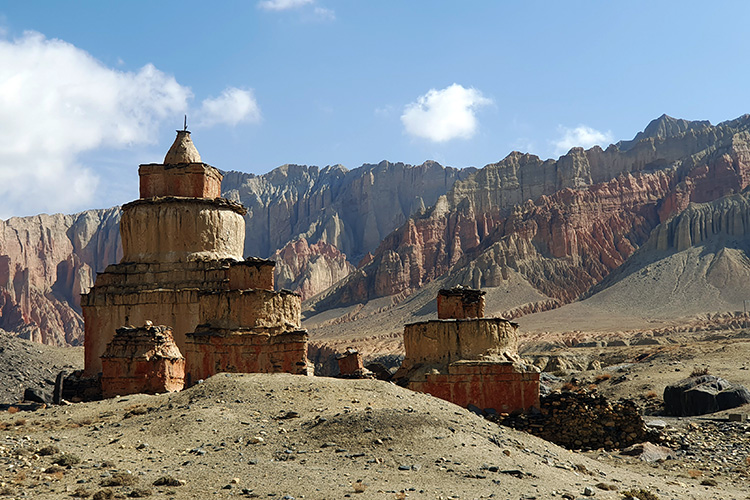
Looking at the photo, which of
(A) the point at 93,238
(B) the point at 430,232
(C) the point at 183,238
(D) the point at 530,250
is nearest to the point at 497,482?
(C) the point at 183,238

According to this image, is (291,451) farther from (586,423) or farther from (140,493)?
(586,423)

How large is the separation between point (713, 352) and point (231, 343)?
30.9m

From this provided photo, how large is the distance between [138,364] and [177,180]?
48.1 ft

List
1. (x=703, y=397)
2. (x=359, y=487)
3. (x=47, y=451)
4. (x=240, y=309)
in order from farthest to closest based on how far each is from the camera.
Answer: (x=703, y=397) < (x=240, y=309) < (x=47, y=451) < (x=359, y=487)

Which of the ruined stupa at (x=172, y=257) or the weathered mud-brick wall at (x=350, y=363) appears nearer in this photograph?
the weathered mud-brick wall at (x=350, y=363)

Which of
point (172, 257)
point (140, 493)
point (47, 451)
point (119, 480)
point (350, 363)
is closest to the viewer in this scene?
point (140, 493)

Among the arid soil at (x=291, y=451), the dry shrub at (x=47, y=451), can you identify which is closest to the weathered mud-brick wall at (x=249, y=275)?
the arid soil at (x=291, y=451)

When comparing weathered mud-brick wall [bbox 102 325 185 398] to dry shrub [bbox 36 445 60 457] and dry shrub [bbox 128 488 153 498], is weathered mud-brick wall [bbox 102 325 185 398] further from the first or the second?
dry shrub [bbox 128 488 153 498]

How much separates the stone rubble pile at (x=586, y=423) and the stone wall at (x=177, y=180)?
1742 centimetres

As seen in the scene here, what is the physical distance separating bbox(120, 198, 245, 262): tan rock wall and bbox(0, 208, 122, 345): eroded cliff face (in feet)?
374

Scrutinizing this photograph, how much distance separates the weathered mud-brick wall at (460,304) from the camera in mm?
25328

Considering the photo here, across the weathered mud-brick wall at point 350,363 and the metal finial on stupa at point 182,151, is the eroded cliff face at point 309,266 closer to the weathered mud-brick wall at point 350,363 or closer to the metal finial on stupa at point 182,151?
the metal finial on stupa at point 182,151

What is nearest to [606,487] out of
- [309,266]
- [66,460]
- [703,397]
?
[66,460]

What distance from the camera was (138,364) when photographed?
2172 centimetres
